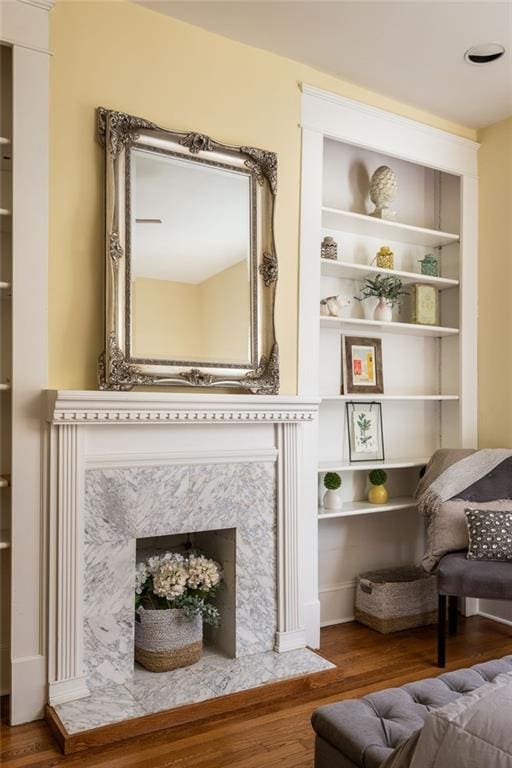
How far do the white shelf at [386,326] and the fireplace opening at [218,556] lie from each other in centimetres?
126

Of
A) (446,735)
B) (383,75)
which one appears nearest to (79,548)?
(446,735)

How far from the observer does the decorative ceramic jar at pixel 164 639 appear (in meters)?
2.68

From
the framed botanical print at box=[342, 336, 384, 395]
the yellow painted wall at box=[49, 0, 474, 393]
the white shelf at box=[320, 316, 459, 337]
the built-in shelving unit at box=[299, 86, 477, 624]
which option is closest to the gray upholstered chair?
the built-in shelving unit at box=[299, 86, 477, 624]

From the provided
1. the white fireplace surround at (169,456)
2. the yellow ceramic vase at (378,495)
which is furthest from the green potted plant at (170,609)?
the yellow ceramic vase at (378,495)

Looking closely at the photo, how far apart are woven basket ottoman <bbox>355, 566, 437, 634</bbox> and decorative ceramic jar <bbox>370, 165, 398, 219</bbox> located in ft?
6.80

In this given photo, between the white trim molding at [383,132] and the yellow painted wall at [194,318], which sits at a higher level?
the white trim molding at [383,132]

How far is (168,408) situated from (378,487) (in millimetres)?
1514

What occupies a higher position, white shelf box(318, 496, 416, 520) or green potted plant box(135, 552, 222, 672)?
white shelf box(318, 496, 416, 520)

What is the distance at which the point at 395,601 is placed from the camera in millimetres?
3422

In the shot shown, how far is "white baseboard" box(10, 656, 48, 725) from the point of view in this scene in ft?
7.82

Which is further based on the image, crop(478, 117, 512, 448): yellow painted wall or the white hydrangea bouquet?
crop(478, 117, 512, 448): yellow painted wall

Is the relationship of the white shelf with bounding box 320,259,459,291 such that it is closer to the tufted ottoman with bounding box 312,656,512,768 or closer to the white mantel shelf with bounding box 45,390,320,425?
the white mantel shelf with bounding box 45,390,320,425

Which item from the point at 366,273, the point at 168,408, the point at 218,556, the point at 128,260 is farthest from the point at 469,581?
the point at 128,260

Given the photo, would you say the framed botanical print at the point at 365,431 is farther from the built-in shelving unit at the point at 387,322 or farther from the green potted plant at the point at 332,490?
the green potted plant at the point at 332,490
